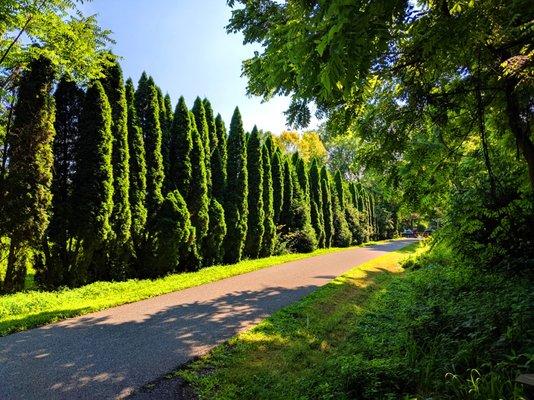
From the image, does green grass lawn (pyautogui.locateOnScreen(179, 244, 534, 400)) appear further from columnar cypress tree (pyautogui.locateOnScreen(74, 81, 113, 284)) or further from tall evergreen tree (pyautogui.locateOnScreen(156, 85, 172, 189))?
tall evergreen tree (pyautogui.locateOnScreen(156, 85, 172, 189))

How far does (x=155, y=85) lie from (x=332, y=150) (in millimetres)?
45735

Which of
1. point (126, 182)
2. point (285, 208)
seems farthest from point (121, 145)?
point (285, 208)

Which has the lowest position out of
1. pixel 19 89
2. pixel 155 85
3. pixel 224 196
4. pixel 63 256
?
pixel 63 256

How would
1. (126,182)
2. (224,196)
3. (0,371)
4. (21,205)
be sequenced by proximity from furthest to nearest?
(224,196) < (126,182) < (21,205) < (0,371)

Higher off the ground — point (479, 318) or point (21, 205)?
point (21, 205)

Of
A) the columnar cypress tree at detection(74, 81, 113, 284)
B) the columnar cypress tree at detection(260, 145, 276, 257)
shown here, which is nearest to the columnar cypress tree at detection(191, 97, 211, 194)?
the columnar cypress tree at detection(260, 145, 276, 257)

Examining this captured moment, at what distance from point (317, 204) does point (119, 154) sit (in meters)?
18.3

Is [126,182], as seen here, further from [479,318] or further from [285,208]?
[285,208]

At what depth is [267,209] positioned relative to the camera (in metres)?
20.7

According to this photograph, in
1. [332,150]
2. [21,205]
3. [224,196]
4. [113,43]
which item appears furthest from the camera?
[332,150]

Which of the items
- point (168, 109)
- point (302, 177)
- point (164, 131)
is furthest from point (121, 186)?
point (302, 177)

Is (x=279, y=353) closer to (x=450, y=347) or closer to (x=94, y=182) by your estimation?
(x=450, y=347)

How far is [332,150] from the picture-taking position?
5766 centimetres

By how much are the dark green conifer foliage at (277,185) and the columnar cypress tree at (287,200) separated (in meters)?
0.63
